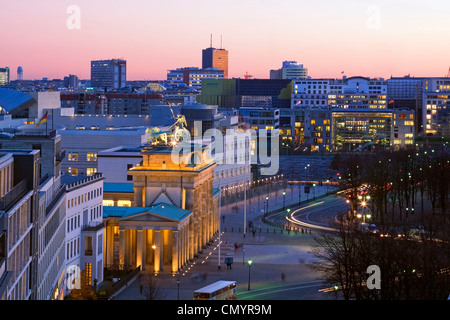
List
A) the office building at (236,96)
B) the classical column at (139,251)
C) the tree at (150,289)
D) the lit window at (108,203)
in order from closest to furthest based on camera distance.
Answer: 1. the tree at (150,289)
2. the classical column at (139,251)
3. the lit window at (108,203)
4. the office building at (236,96)

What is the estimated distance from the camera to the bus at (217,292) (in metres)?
31.2

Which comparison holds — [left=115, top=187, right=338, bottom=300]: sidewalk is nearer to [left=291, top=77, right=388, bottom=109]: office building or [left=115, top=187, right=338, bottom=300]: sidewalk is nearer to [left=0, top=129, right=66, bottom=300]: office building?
[left=0, top=129, right=66, bottom=300]: office building

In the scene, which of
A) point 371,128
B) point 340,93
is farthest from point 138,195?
point 340,93

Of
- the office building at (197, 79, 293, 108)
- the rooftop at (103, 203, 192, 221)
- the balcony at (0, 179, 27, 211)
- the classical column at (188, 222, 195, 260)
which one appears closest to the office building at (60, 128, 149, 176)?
the classical column at (188, 222, 195, 260)

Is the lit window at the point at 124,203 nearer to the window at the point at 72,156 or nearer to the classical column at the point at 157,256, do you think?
the classical column at the point at 157,256

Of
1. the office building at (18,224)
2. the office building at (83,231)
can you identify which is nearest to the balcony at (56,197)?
the office building at (83,231)

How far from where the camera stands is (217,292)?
3200 centimetres

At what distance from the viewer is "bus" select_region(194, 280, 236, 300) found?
31.2 m

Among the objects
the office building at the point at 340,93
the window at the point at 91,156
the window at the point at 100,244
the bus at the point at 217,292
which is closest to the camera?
the bus at the point at 217,292

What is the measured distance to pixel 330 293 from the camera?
34156 millimetres

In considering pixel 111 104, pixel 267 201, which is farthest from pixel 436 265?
pixel 111 104

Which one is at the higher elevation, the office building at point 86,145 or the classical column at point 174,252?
the office building at point 86,145
